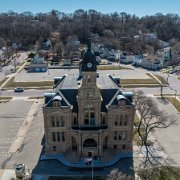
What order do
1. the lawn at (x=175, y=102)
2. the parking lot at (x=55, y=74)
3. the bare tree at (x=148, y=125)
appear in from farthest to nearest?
the parking lot at (x=55, y=74) → the lawn at (x=175, y=102) → the bare tree at (x=148, y=125)

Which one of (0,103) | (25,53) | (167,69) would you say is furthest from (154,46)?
(0,103)

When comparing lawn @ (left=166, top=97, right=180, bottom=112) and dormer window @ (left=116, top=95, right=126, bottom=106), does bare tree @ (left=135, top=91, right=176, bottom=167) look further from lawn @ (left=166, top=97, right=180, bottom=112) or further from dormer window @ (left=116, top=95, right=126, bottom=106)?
dormer window @ (left=116, top=95, right=126, bottom=106)

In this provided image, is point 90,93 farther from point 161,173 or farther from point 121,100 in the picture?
point 161,173

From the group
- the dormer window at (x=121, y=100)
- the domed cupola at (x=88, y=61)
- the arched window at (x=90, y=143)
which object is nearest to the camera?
the domed cupola at (x=88, y=61)

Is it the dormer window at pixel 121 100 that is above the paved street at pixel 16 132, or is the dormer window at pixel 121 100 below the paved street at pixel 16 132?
above

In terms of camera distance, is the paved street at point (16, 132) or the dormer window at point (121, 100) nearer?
the dormer window at point (121, 100)

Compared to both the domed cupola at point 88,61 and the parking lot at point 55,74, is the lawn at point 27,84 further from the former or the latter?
the domed cupola at point 88,61

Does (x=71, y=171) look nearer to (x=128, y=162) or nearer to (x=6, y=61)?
(x=128, y=162)

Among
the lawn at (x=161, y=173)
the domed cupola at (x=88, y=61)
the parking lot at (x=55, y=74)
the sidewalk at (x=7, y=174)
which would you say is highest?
the domed cupola at (x=88, y=61)

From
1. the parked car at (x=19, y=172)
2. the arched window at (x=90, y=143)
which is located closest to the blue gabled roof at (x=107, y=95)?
the arched window at (x=90, y=143)
